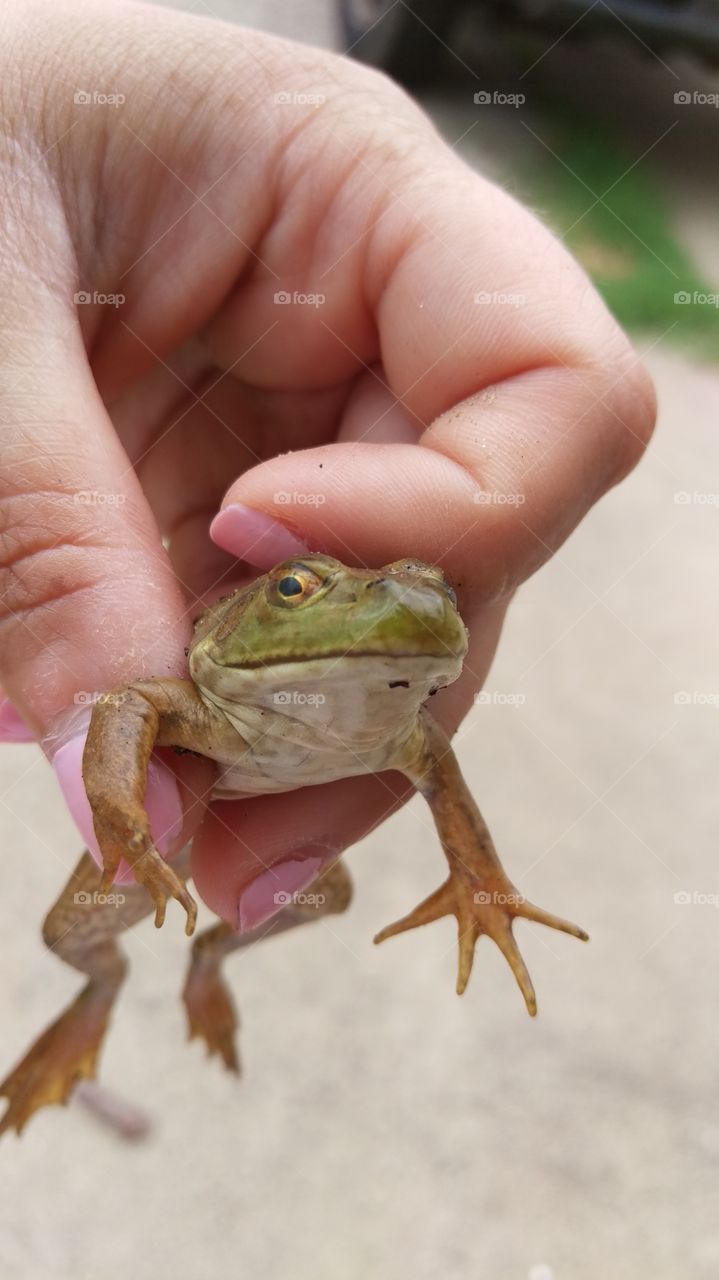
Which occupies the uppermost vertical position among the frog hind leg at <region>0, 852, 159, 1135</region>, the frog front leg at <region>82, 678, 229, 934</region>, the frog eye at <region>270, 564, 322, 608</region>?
the frog eye at <region>270, 564, 322, 608</region>

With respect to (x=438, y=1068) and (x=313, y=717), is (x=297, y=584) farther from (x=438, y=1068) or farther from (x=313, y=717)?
(x=438, y=1068)

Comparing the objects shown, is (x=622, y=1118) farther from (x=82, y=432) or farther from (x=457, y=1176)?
(x=82, y=432)

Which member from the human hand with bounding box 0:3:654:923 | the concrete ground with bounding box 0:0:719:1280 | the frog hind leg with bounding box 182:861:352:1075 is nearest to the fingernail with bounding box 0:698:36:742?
the human hand with bounding box 0:3:654:923

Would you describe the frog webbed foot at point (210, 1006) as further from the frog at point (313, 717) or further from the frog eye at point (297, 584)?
the frog eye at point (297, 584)

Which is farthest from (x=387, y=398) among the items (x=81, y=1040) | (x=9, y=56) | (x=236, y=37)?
(x=81, y=1040)

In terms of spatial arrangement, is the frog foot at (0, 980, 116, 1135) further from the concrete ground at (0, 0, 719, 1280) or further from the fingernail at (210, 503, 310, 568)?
the fingernail at (210, 503, 310, 568)

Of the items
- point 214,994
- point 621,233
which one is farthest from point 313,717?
point 621,233
